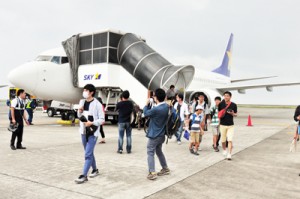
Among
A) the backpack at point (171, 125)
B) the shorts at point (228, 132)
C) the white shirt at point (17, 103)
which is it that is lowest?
the shorts at point (228, 132)

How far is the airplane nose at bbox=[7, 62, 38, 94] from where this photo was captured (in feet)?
41.7

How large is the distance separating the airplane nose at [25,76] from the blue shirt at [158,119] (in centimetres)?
977

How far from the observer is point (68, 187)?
4.36m

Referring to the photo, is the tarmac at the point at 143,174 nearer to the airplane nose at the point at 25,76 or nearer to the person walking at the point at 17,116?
the person walking at the point at 17,116

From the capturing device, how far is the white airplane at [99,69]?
13000 millimetres

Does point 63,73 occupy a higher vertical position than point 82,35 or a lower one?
lower

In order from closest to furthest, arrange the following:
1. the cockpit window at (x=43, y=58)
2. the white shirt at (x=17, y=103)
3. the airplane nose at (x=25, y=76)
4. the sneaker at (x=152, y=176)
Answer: the sneaker at (x=152, y=176)
the white shirt at (x=17, y=103)
the airplane nose at (x=25, y=76)
the cockpit window at (x=43, y=58)

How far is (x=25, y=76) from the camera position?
12.8 m

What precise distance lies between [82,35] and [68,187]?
37.2 feet

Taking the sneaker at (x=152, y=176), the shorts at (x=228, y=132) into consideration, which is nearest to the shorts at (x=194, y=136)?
the shorts at (x=228, y=132)

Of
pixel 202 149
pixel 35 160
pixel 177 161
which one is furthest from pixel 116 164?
pixel 202 149

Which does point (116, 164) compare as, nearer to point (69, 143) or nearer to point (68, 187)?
point (68, 187)

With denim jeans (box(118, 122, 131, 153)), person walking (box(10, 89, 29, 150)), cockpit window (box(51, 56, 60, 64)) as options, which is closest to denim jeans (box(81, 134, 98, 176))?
denim jeans (box(118, 122, 131, 153))

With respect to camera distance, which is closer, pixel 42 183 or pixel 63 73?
pixel 42 183
